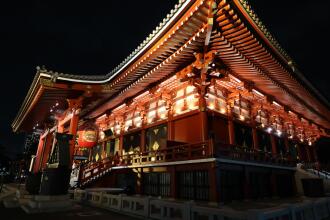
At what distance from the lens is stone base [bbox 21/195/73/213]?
8.72 meters

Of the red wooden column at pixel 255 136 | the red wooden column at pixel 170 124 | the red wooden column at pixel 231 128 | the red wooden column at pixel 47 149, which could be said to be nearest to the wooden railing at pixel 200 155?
the red wooden column at pixel 231 128

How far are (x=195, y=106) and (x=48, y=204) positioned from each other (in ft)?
29.3

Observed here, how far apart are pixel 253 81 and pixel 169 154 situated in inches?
275

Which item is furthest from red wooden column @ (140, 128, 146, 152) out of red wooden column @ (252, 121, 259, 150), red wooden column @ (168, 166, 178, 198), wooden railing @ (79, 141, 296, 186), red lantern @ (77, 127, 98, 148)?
red wooden column @ (252, 121, 259, 150)

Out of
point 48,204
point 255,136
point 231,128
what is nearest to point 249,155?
point 231,128

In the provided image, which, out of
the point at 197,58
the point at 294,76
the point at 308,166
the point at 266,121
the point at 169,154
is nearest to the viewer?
the point at 197,58

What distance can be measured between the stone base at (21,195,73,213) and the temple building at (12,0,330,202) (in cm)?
187

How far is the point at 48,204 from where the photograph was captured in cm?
897

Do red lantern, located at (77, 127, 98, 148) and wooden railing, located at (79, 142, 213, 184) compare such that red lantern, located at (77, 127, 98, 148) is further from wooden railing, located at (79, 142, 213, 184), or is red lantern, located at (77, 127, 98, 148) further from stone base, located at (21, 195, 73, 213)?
stone base, located at (21, 195, 73, 213)

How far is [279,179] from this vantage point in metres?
13.7

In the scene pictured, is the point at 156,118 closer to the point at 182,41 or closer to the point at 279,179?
the point at 182,41

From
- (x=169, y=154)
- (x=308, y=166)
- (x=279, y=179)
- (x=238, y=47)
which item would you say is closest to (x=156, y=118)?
(x=169, y=154)

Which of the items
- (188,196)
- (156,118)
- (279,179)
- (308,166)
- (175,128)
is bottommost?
(188,196)

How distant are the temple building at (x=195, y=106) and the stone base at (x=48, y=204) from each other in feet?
6.15
